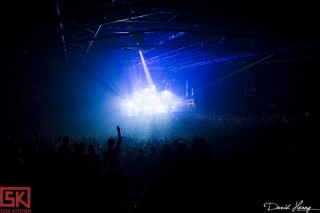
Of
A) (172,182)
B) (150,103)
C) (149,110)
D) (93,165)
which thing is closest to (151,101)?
(150,103)

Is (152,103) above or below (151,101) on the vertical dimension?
below

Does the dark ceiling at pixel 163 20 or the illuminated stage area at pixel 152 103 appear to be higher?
the dark ceiling at pixel 163 20

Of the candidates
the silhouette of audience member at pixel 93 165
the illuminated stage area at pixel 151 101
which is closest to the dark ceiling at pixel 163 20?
the silhouette of audience member at pixel 93 165

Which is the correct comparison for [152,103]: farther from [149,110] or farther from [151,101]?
[149,110]

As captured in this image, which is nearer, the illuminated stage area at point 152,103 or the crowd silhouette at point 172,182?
the crowd silhouette at point 172,182

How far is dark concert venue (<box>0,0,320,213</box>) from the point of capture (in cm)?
454

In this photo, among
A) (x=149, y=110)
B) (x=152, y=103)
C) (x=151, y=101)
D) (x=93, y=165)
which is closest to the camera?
(x=93, y=165)

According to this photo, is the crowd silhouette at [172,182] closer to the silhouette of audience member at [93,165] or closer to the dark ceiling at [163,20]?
the silhouette of audience member at [93,165]

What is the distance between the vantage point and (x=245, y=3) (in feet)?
22.2

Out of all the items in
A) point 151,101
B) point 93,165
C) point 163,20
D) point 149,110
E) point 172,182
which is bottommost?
point 172,182

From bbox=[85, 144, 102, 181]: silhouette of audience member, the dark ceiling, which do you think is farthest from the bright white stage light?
bbox=[85, 144, 102, 181]: silhouette of audience member

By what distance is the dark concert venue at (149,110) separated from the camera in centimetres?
454

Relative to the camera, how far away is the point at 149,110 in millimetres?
20516

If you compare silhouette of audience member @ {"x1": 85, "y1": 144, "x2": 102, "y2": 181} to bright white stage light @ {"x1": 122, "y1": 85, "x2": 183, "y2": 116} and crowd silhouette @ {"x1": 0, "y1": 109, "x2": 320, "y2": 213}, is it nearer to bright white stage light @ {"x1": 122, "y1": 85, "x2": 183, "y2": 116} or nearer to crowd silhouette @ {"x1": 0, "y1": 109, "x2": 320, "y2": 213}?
crowd silhouette @ {"x1": 0, "y1": 109, "x2": 320, "y2": 213}
